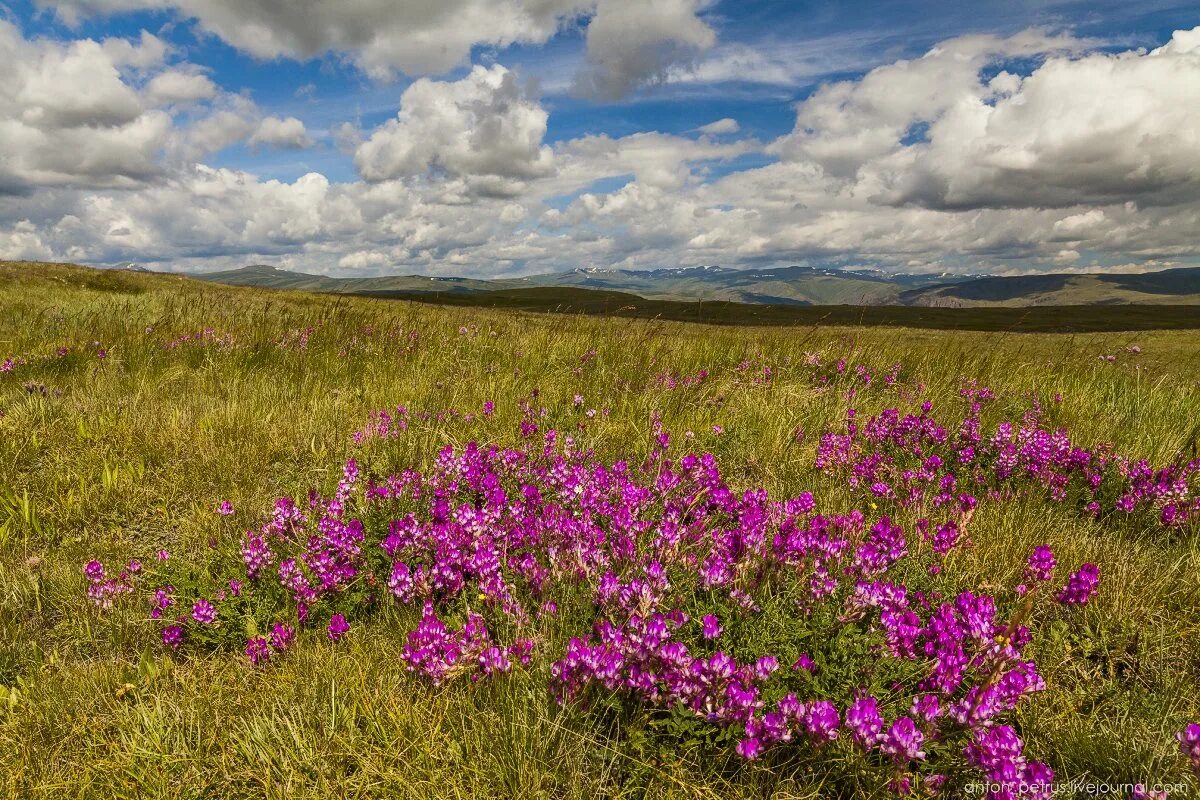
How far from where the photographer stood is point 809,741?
2.04 metres

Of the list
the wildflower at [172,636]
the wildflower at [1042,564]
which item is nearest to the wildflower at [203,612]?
the wildflower at [172,636]

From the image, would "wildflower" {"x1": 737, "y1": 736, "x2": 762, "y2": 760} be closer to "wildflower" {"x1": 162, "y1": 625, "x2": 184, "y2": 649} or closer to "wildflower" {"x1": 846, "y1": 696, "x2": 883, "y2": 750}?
"wildflower" {"x1": 846, "y1": 696, "x2": 883, "y2": 750}

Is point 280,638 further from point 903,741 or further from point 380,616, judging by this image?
point 903,741

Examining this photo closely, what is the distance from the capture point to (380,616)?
9.86 feet

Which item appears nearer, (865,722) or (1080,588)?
(865,722)

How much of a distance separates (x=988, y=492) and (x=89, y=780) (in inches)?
205

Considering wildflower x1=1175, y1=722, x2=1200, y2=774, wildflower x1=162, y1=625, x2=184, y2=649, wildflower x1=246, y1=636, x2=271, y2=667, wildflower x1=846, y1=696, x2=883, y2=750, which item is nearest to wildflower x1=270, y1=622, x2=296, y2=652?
wildflower x1=246, y1=636, x2=271, y2=667

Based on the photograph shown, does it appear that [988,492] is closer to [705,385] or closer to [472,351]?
[705,385]

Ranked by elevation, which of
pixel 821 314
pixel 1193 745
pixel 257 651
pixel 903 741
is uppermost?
pixel 821 314

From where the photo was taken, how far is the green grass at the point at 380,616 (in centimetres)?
209

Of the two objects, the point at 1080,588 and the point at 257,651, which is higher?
the point at 1080,588

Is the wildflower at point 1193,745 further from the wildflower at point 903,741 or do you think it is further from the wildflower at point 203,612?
the wildflower at point 203,612

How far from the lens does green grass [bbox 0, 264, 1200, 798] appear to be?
6.84 feet

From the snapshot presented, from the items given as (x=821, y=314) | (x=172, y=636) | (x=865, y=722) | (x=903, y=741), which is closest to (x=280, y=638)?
(x=172, y=636)
